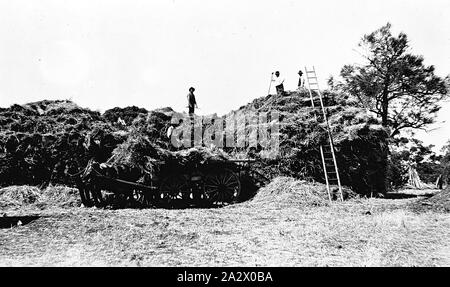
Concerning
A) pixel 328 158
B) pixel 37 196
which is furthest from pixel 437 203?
pixel 37 196

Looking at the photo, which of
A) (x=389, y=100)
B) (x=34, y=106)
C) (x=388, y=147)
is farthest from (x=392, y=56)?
(x=34, y=106)

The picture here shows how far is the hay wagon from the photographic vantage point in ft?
31.2

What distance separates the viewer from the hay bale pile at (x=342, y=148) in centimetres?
1159

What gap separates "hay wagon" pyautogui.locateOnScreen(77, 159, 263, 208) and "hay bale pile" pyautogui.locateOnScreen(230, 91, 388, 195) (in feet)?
4.48

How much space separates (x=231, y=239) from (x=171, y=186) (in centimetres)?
473

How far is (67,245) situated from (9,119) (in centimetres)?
737

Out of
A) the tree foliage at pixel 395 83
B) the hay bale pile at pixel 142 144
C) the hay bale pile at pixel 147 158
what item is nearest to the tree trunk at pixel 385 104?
the tree foliage at pixel 395 83

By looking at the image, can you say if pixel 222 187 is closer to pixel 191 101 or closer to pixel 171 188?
pixel 171 188

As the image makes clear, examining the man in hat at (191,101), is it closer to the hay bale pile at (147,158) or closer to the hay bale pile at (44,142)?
the hay bale pile at (147,158)

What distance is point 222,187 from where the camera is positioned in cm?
1088

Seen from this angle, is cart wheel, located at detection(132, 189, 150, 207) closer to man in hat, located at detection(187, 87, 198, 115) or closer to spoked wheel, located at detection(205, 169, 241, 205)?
spoked wheel, located at detection(205, 169, 241, 205)

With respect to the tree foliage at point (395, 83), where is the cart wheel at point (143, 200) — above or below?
below

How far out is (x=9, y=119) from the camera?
11227mm
